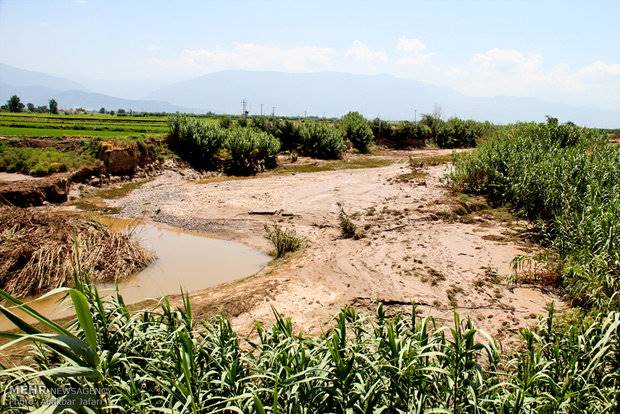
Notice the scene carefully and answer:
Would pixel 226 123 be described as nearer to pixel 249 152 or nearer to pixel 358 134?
pixel 249 152

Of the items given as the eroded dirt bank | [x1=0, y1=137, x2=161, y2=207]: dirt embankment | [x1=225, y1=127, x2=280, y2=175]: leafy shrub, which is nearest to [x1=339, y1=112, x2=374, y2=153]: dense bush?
[x1=225, y1=127, x2=280, y2=175]: leafy shrub

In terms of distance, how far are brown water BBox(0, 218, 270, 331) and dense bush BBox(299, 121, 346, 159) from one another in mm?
13518

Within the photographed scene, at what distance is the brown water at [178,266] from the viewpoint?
23.7 ft

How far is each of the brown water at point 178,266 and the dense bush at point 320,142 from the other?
1352 centimetres

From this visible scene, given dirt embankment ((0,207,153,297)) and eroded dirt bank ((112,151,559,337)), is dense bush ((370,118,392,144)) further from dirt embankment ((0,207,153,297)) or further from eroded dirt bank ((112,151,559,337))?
dirt embankment ((0,207,153,297))

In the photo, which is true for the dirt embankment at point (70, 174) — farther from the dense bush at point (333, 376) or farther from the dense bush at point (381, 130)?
the dense bush at point (381, 130)

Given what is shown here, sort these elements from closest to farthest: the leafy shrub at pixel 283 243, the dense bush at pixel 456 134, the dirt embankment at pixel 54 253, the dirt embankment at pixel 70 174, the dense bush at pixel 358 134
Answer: the dirt embankment at pixel 54 253
the leafy shrub at pixel 283 243
the dirt embankment at pixel 70 174
the dense bush at pixel 358 134
the dense bush at pixel 456 134

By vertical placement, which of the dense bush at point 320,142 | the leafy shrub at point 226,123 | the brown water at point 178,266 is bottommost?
the brown water at point 178,266

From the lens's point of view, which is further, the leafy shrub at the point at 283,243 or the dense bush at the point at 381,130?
the dense bush at the point at 381,130

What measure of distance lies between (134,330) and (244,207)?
9.43 meters

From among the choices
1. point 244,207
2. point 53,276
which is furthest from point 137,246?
point 244,207

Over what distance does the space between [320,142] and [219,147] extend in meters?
6.22

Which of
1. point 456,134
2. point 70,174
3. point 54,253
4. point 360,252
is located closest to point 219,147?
point 70,174

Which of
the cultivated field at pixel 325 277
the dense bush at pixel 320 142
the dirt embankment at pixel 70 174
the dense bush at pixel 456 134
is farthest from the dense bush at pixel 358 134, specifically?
the dirt embankment at pixel 70 174
